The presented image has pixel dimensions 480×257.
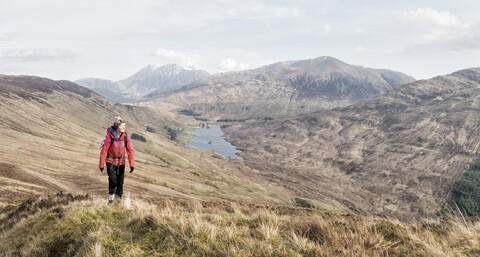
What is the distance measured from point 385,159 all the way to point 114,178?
15748 centimetres

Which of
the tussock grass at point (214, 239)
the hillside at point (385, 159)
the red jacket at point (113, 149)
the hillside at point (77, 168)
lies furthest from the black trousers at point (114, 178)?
the hillside at point (385, 159)

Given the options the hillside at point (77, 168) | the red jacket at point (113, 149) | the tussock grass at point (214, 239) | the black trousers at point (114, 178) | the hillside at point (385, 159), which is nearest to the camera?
the tussock grass at point (214, 239)

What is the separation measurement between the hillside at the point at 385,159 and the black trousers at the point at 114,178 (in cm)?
8474

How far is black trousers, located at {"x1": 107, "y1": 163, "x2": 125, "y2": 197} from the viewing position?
11508 millimetres

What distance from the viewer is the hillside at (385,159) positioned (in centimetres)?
10462

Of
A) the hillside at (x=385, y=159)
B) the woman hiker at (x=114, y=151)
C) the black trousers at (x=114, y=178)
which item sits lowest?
the hillside at (x=385, y=159)

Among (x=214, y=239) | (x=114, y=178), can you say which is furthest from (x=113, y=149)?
(x=214, y=239)

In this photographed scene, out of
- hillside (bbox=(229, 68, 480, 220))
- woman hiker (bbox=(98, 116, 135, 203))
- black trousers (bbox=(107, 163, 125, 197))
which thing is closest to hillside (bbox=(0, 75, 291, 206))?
black trousers (bbox=(107, 163, 125, 197))

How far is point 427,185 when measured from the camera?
11531 cm

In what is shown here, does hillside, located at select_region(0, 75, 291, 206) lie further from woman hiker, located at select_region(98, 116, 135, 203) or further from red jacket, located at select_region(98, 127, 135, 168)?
red jacket, located at select_region(98, 127, 135, 168)

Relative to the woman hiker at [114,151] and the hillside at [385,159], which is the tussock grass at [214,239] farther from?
the hillside at [385,159]

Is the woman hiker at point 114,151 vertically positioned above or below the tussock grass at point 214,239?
above

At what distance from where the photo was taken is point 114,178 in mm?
11641

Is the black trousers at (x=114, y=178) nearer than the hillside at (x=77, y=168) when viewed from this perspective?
Yes
